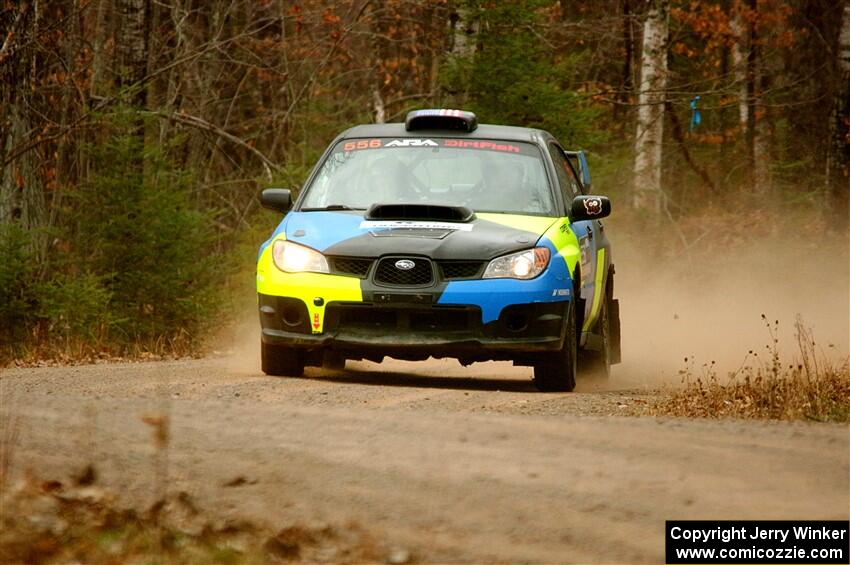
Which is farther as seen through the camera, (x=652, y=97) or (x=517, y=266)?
(x=652, y=97)

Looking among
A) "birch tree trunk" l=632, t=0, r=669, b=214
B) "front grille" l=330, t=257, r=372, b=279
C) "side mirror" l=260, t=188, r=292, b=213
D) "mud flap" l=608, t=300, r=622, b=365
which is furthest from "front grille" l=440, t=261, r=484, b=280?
"birch tree trunk" l=632, t=0, r=669, b=214

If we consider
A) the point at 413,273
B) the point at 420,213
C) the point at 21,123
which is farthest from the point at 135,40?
the point at 413,273

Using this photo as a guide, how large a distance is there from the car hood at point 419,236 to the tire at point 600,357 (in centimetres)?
173

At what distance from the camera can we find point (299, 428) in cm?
723

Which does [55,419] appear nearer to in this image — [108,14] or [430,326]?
[430,326]

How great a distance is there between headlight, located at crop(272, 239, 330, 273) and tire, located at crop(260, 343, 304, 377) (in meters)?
0.64

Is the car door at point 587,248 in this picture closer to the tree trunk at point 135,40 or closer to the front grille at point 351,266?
the front grille at point 351,266

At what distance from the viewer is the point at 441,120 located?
11.7m

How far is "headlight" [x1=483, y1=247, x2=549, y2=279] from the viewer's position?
10102 millimetres

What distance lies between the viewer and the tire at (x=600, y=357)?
12.1 meters

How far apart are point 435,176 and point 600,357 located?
210 cm

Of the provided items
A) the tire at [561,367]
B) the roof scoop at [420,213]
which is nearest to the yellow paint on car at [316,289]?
the roof scoop at [420,213]

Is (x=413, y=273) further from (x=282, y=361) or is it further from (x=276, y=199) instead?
(x=276, y=199)

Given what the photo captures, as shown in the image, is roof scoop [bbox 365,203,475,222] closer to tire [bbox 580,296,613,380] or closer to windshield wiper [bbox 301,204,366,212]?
windshield wiper [bbox 301,204,366,212]
